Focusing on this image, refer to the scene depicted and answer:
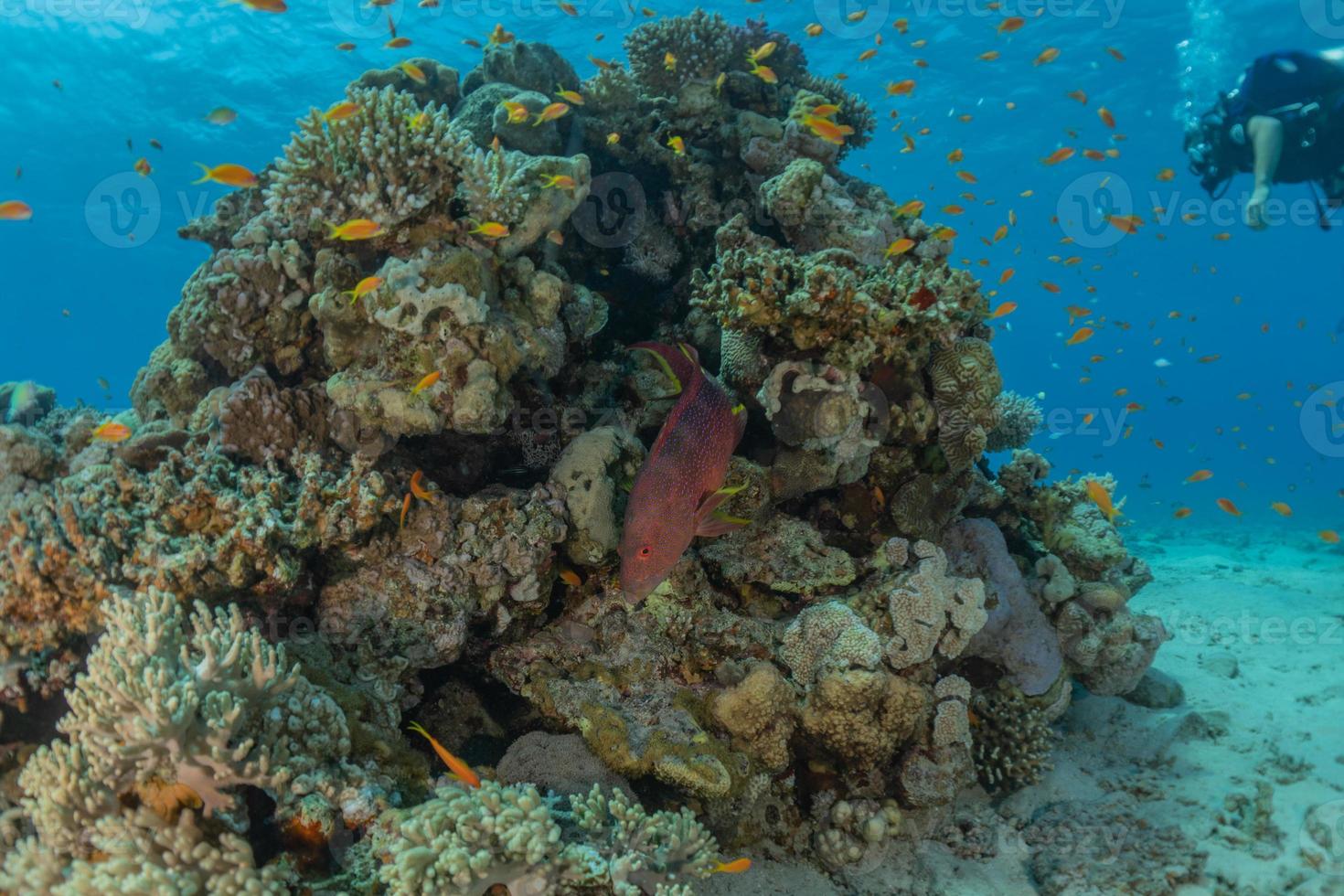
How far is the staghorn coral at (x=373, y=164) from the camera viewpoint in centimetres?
471

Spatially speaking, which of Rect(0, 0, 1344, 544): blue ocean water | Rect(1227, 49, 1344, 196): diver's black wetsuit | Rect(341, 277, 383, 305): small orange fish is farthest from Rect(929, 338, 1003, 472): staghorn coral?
Rect(1227, 49, 1344, 196): diver's black wetsuit

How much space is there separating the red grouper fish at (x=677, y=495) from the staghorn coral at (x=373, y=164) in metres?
2.53

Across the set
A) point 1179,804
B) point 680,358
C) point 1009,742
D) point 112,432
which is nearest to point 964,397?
point 680,358

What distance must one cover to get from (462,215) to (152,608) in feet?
10.6

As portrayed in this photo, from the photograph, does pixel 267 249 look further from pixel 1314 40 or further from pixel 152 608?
pixel 1314 40

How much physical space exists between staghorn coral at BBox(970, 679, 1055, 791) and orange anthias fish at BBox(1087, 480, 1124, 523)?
2469 mm

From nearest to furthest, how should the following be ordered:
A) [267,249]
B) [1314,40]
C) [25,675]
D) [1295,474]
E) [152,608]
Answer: [152,608] < [25,675] < [267,249] < [1314,40] < [1295,474]

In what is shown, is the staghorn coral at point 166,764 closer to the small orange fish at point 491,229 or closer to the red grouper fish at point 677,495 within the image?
the red grouper fish at point 677,495

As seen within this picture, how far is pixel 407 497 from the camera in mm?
4262

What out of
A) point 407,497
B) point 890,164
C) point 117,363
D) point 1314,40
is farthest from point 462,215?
point 117,363

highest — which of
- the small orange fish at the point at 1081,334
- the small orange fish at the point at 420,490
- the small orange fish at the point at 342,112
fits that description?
the small orange fish at the point at 342,112

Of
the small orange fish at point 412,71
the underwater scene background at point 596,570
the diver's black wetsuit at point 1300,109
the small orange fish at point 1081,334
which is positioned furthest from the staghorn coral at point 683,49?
the small orange fish at point 1081,334

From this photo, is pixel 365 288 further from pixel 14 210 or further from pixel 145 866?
pixel 14 210

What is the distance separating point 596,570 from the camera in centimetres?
483
